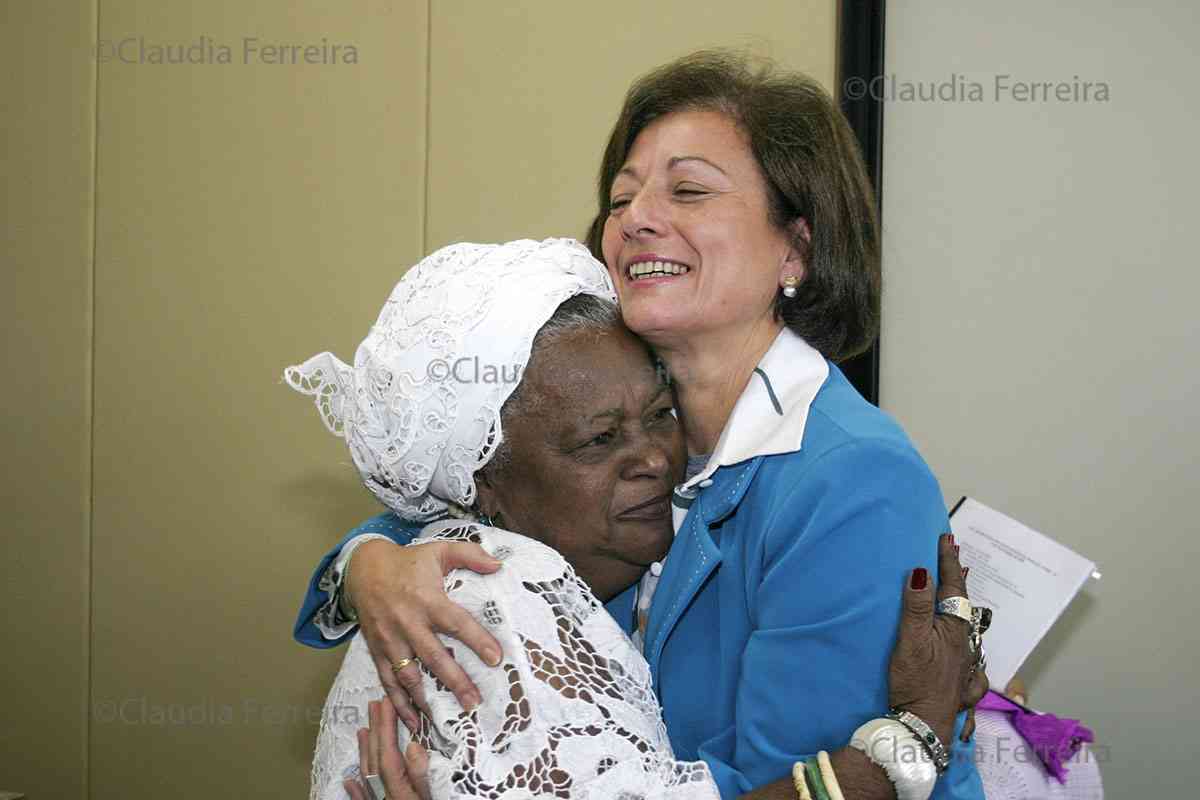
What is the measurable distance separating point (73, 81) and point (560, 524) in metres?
2.31

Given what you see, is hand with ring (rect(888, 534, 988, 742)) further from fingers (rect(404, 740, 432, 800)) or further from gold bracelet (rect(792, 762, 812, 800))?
fingers (rect(404, 740, 432, 800))

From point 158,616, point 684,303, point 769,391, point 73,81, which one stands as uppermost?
point 73,81

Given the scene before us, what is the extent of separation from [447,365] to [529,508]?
259 millimetres

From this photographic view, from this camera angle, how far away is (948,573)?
1349 millimetres

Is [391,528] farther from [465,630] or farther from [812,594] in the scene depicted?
[812,594]

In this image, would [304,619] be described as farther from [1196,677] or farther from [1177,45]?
[1177,45]

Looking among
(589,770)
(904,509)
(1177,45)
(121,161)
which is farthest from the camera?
(121,161)

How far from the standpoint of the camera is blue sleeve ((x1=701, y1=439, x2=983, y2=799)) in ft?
4.20

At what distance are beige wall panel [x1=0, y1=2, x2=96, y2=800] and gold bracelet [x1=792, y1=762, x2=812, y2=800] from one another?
8.02ft

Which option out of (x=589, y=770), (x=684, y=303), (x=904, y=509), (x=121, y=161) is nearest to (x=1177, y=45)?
(x=684, y=303)

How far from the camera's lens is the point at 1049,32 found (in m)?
2.63
